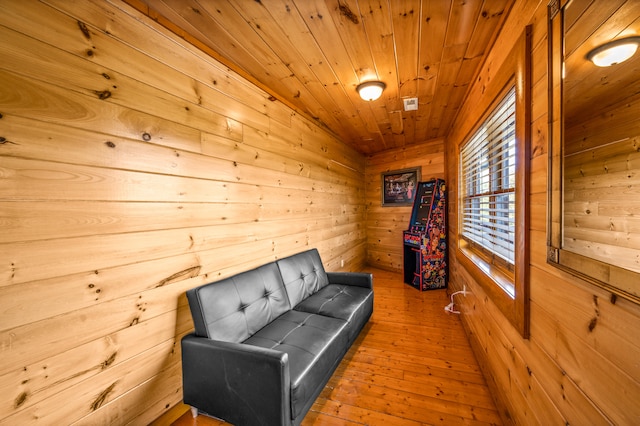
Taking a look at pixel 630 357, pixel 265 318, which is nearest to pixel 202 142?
pixel 265 318

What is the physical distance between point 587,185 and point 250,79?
2.36 m

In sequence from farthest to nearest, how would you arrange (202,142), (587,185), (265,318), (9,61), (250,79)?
(250,79)
(265,318)
(202,142)
(9,61)
(587,185)

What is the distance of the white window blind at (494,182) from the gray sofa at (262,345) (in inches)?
50.9

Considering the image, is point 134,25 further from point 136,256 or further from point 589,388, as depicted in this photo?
point 589,388

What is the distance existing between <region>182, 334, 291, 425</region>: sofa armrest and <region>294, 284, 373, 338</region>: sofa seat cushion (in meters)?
0.87

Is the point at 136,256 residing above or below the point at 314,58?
below

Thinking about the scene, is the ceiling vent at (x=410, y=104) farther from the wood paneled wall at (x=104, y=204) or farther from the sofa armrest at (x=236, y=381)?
the sofa armrest at (x=236, y=381)

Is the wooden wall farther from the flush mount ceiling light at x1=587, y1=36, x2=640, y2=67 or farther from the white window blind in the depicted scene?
the white window blind

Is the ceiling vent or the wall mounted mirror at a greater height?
the ceiling vent

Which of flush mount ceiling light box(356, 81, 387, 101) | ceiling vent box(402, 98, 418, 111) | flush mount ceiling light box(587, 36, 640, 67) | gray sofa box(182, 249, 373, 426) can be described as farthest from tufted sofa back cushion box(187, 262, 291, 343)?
ceiling vent box(402, 98, 418, 111)

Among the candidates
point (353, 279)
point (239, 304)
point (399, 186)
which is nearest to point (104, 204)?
point (239, 304)

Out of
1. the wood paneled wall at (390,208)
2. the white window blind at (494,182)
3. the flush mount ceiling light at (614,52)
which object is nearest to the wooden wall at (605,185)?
the flush mount ceiling light at (614,52)

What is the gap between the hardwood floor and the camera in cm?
151

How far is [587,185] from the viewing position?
73 centimetres
